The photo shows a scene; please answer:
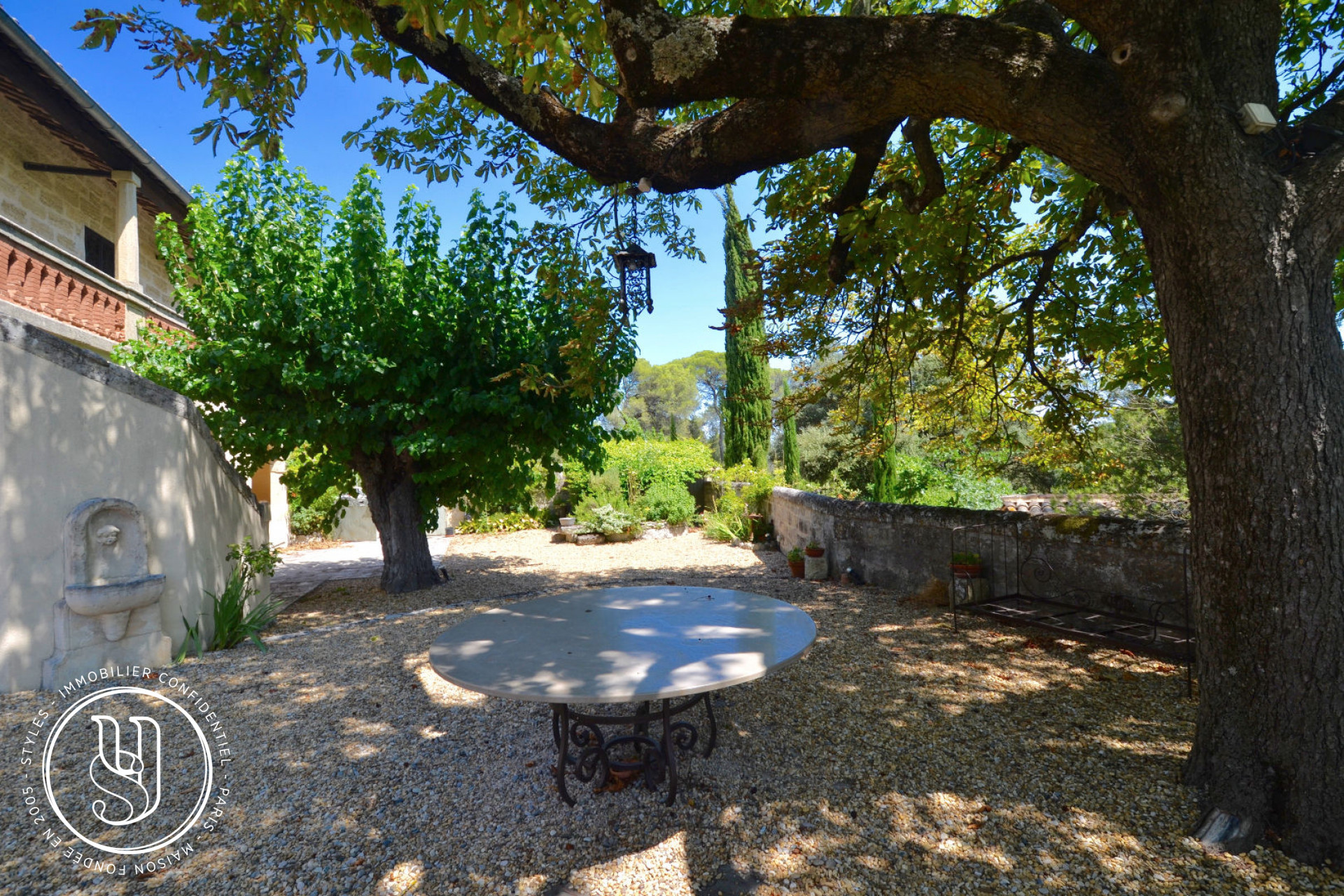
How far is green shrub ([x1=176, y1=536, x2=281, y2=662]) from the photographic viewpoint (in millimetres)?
4715

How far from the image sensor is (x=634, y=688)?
2270 mm

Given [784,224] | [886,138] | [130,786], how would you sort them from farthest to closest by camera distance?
1. [784,224]
2. [886,138]
3. [130,786]

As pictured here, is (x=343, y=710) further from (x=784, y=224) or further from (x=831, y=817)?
(x=784, y=224)

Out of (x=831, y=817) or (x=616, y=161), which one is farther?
(x=616, y=161)

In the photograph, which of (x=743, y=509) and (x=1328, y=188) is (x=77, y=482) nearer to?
(x=1328, y=188)

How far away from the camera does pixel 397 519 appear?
7090mm

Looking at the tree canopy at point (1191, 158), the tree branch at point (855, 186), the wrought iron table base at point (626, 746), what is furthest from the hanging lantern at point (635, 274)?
the wrought iron table base at point (626, 746)

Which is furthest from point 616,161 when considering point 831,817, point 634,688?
point 831,817

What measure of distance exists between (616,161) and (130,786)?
3.76 metres

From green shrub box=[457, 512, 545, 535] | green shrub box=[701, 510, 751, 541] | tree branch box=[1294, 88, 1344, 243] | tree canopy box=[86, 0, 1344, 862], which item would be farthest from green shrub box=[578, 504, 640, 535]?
tree branch box=[1294, 88, 1344, 243]

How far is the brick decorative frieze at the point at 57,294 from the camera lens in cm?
596

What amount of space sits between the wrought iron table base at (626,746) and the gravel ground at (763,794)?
0.10 metres

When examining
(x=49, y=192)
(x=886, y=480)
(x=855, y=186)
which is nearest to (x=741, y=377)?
(x=886, y=480)

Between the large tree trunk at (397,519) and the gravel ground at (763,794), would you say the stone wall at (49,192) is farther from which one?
the gravel ground at (763,794)
